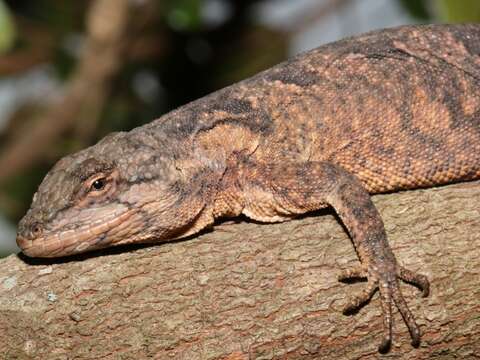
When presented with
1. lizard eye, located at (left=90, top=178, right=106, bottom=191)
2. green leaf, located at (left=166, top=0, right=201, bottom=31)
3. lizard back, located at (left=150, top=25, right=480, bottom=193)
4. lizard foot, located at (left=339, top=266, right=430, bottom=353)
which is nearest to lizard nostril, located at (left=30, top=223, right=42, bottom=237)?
lizard eye, located at (left=90, top=178, right=106, bottom=191)

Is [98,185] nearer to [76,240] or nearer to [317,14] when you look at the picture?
[76,240]

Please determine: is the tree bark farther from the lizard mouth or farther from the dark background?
the dark background

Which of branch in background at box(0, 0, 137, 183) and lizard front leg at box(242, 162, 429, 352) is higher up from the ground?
branch in background at box(0, 0, 137, 183)

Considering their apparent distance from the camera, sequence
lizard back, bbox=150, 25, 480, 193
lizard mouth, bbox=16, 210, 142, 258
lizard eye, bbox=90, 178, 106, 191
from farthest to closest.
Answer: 1. lizard back, bbox=150, 25, 480, 193
2. lizard eye, bbox=90, 178, 106, 191
3. lizard mouth, bbox=16, 210, 142, 258

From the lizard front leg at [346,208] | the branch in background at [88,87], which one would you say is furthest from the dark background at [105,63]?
the lizard front leg at [346,208]

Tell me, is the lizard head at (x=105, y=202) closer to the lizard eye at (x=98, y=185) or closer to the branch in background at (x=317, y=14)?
the lizard eye at (x=98, y=185)

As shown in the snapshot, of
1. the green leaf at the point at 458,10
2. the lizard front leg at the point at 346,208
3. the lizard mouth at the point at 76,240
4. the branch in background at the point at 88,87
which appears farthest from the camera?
the branch in background at the point at 88,87

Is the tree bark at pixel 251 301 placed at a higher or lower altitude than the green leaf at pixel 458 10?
lower
